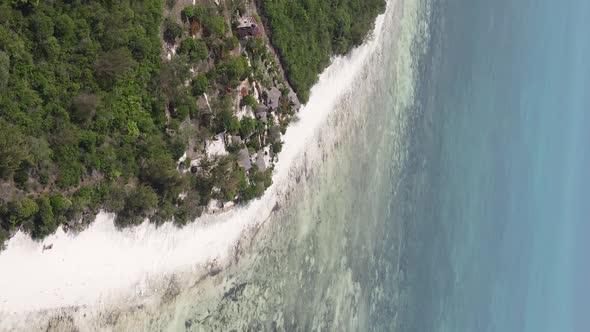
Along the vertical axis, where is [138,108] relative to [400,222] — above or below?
above

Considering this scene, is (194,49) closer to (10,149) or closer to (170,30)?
(170,30)

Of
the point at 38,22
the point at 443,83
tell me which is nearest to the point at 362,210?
the point at 443,83

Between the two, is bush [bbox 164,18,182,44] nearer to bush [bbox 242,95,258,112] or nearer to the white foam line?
bush [bbox 242,95,258,112]

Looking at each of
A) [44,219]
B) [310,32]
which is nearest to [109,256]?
[44,219]

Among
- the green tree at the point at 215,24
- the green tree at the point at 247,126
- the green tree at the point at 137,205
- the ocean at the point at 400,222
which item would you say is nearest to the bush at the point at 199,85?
the green tree at the point at 215,24

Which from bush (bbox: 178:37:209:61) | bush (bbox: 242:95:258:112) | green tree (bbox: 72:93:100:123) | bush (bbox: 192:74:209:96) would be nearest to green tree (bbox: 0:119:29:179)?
green tree (bbox: 72:93:100:123)

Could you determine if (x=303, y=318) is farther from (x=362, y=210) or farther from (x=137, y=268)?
(x=137, y=268)
